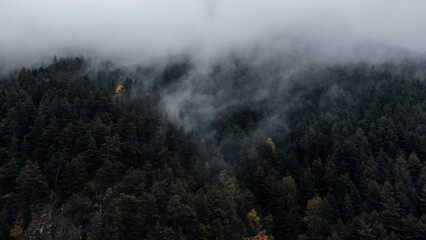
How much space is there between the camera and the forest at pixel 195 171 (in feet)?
202

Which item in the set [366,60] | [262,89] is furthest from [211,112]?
[366,60]

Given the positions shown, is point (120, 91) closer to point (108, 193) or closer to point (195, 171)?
point (195, 171)

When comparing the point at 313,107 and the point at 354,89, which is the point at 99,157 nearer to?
the point at 313,107

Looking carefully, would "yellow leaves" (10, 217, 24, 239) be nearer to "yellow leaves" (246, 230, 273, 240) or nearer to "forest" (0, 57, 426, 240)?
"forest" (0, 57, 426, 240)

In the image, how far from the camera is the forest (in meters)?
61.5

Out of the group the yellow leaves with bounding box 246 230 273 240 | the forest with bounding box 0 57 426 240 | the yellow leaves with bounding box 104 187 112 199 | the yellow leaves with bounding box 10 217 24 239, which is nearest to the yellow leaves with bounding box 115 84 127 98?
the forest with bounding box 0 57 426 240

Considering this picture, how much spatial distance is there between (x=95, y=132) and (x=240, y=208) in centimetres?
4253

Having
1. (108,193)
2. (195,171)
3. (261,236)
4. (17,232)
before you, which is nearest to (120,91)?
(195,171)

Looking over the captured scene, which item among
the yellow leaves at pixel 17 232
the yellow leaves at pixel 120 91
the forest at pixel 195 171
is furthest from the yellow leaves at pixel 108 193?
the yellow leaves at pixel 120 91

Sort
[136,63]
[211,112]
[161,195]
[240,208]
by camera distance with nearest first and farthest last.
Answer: [161,195] < [240,208] < [211,112] < [136,63]

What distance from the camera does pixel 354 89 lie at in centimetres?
13538

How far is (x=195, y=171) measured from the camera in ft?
251

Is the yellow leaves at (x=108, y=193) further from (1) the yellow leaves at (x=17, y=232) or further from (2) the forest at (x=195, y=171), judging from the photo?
(1) the yellow leaves at (x=17, y=232)

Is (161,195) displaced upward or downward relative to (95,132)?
downward
